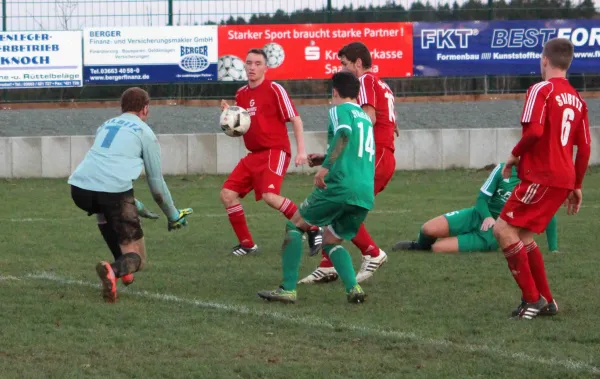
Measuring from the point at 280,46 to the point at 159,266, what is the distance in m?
13.2

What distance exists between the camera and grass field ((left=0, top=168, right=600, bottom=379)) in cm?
598

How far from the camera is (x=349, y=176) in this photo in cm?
769

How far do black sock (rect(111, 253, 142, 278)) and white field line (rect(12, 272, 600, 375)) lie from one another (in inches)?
11.1

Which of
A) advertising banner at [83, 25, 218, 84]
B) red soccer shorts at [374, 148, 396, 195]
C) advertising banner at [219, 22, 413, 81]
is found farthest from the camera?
advertising banner at [219, 22, 413, 81]

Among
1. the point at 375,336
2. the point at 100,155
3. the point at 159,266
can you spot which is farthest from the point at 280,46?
Answer: the point at 375,336

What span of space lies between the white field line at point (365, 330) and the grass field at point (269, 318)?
0.05 ft

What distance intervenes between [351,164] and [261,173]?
10.3 feet

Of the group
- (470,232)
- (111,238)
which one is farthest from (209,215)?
(111,238)

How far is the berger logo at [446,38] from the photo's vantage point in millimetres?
22672

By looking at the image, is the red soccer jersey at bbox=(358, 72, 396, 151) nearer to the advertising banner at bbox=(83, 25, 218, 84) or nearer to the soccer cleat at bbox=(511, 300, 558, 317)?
the soccer cleat at bbox=(511, 300, 558, 317)

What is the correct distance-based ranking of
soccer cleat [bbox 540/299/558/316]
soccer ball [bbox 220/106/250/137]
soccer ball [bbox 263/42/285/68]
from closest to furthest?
soccer cleat [bbox 540/299/558/316]
soccer ball [bbox 220/106/250/137]
soccer ball [bbox 263/42/285/68]

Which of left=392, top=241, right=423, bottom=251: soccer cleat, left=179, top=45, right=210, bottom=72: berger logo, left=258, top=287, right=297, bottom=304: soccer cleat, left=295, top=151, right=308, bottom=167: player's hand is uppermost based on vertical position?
left=179, top=45, right=210, bottom=72: berger logo

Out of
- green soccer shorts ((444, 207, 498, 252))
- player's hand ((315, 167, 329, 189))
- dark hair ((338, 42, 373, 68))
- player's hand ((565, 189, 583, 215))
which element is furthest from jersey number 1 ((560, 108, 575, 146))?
green soccer shorts ((444, 207, 498, 252))

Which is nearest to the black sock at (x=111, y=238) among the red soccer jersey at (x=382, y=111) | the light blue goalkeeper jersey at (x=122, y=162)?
the light blue goalkeeper jersey at (x=122, y=162)
